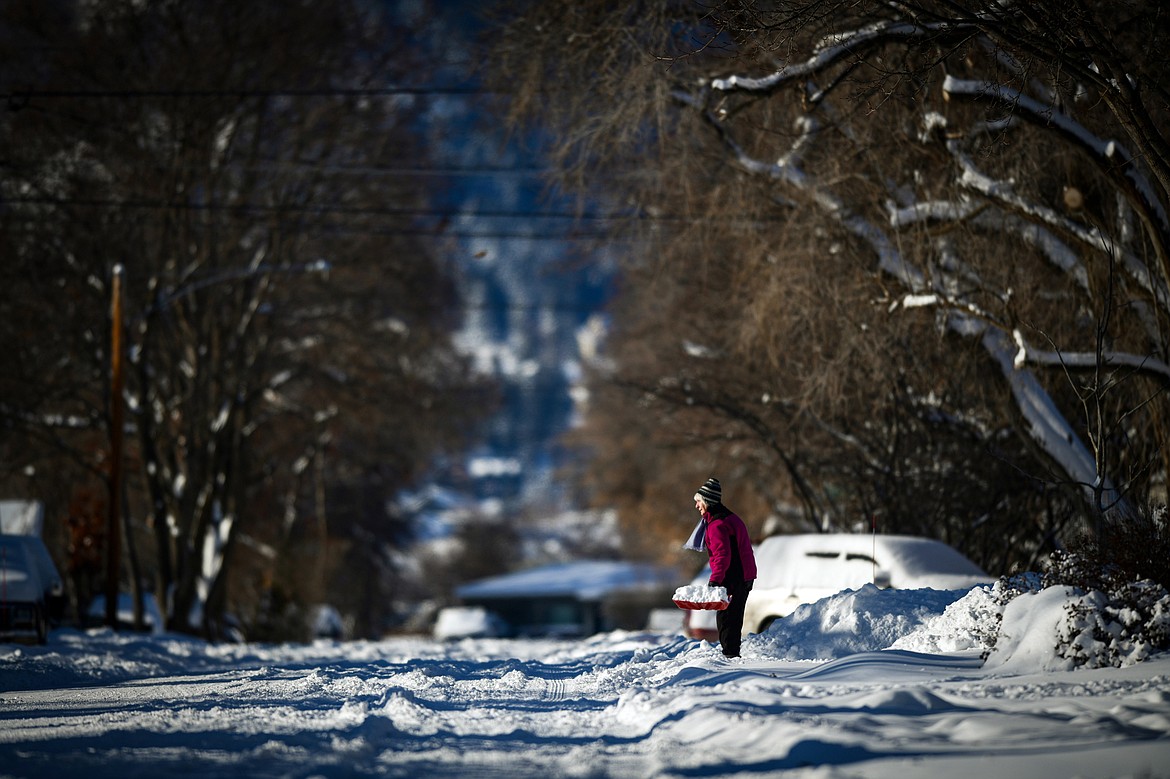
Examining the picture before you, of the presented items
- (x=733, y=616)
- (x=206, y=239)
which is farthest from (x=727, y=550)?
(x=206, y=239)

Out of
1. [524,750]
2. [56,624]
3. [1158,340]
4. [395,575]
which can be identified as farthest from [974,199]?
[395,575]

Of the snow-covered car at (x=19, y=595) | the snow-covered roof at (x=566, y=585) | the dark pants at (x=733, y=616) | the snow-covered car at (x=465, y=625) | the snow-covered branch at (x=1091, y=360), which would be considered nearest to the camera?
the dark pants at (x=733, y=616)

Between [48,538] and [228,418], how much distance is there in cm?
1089

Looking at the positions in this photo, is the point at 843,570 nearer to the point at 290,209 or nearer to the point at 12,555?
the point at 12,555

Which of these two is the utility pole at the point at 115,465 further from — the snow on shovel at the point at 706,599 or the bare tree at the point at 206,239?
the snow on shovel at the point at 706,599

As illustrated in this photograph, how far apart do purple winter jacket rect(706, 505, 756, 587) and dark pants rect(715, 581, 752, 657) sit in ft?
0.26

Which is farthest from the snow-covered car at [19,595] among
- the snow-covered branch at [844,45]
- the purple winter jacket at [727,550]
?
the snow-covered branch at [844,45]

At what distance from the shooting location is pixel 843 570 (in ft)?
53.7

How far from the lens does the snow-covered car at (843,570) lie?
1611cm

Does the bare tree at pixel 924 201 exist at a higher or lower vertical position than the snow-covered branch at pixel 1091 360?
higher

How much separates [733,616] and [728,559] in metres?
0.59

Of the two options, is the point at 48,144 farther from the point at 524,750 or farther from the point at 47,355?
the point at 524,750

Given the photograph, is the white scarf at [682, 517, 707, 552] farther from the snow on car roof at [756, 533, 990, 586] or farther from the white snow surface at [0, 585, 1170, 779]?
the snow on car roof at [756, 533, 990, 586]

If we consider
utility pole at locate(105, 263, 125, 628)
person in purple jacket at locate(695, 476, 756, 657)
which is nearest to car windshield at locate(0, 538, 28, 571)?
utility pole at locate(105, 263, 125, 628)
